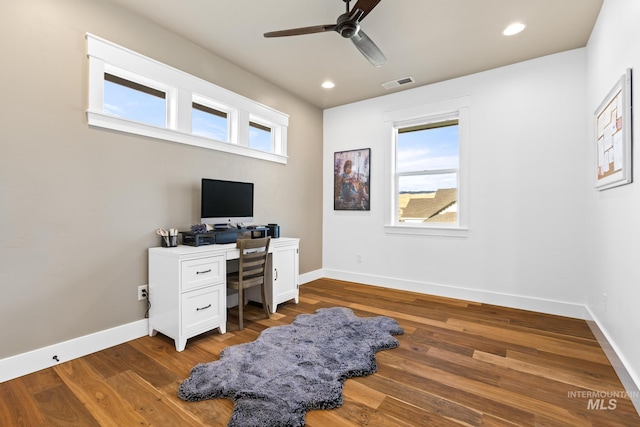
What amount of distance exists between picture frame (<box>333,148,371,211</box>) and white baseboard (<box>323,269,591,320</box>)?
110cm

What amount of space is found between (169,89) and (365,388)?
10.2 feet

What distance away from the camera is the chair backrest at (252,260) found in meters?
2.87

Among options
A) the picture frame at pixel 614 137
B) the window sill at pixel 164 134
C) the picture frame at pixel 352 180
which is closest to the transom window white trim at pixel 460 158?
the picture frame at pixel 352 180

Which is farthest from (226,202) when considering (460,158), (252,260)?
(460,158)

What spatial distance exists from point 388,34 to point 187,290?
3032mm

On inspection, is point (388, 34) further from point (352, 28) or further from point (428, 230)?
point (428, 230)

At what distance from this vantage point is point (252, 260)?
300cm

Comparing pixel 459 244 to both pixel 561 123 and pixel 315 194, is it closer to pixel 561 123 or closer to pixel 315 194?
pixel 561 123

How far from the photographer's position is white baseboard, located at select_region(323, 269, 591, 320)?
10.4 feet

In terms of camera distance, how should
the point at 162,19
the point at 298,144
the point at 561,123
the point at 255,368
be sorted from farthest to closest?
the point at 298,144 → the point at 561,123 → the point at 162,19 → the point at 255,368

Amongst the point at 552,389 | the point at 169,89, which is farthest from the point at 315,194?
the point at 552,389

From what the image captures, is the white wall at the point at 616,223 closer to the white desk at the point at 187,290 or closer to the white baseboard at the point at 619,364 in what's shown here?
the white baseboard at the point at 619,364

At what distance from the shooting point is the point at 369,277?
4531 millimetres

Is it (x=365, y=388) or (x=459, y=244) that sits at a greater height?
(x=459, y=244)
